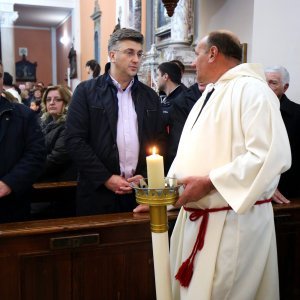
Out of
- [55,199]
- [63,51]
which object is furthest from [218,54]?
[63,51]

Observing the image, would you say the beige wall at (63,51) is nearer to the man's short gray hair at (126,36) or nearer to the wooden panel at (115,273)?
the man's short gray hair at (126,36)

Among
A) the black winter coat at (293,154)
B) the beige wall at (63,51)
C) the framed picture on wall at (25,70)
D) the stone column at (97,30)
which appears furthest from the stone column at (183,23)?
the framed picture on wall at (25,70)

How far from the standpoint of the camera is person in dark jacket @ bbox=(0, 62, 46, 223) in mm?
2176

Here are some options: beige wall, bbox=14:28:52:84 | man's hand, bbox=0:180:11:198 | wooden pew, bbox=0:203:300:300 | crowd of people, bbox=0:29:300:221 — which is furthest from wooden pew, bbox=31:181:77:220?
beige wall, bbox=14:28:52:84

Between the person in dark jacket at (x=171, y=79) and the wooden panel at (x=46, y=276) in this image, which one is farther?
the person in dark jacket at (x=171, y=79)

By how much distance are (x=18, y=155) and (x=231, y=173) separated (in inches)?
46.6

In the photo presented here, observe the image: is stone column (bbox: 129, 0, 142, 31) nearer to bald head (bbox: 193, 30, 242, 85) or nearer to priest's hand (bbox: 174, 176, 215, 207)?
bald head (bbox: 193, 30, 242, 85)

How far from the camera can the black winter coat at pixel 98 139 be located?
7.72 ft

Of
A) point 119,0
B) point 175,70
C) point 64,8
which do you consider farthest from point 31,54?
point 175,70

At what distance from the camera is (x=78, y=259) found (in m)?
2.06

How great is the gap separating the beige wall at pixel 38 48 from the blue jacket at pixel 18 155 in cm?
1882

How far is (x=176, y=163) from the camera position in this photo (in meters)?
1.92

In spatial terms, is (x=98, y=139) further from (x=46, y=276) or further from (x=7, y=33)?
(x=7, y=33)

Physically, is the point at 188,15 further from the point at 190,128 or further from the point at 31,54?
the point at 31,54
